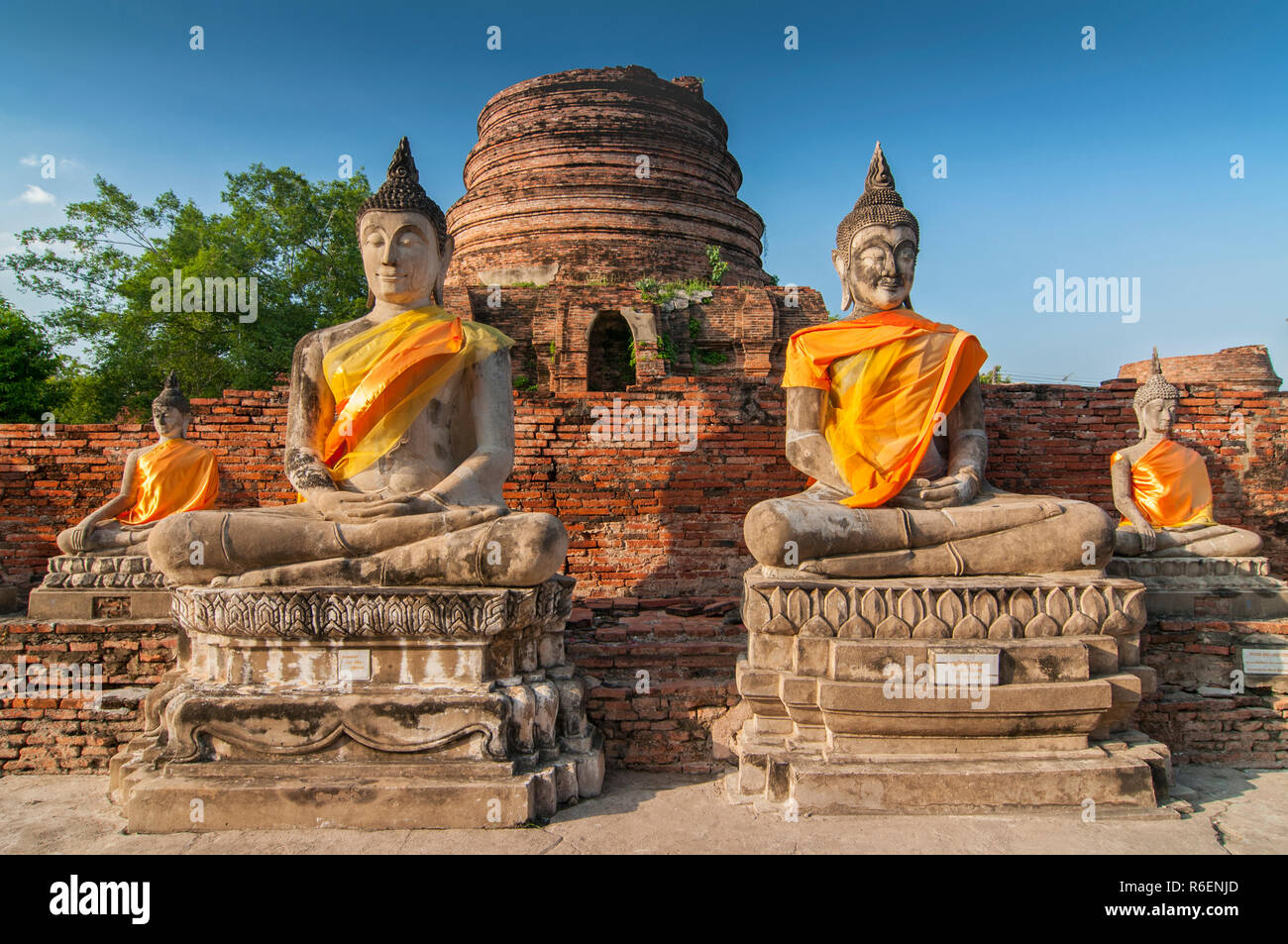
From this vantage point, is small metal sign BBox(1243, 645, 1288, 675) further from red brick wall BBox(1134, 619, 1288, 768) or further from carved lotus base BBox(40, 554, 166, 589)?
carved lotus base BBox(40, 554, 166, 589)

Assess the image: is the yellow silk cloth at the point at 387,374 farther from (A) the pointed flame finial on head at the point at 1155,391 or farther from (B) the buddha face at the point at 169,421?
(A) the pointed flame finial on head at the point at 1155,391

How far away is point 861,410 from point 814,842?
2136mm

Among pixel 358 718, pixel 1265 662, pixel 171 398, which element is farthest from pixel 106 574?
pixel 1265 662

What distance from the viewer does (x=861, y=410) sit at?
165 inches

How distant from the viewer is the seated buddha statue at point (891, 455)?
3682 millimetres

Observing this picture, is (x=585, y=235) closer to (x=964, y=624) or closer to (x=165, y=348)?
(x=165, y=348)

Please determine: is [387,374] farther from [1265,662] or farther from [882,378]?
[1265,662]

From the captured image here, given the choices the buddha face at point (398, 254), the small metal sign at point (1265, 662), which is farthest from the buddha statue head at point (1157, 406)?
the buddha face at point (398, 254)

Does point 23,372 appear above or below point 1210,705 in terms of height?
above

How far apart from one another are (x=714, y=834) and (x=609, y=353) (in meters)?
10.2

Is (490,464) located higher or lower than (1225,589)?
higher

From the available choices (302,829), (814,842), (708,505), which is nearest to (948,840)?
(814,842)

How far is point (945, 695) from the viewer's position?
330 cm

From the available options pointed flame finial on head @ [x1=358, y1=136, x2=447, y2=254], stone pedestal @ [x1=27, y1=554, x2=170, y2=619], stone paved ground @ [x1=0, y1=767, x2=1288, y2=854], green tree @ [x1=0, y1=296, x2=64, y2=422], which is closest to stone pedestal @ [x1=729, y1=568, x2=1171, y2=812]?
stone paved ground @ [x1=0, y1=767, x2=1288, y2=854]
